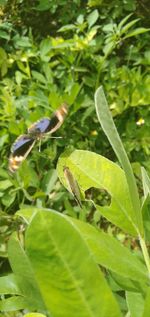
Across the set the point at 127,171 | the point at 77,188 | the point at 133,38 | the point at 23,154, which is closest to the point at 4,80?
the point at 133,38

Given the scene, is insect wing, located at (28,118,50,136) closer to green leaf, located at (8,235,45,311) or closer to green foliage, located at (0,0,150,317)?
green leaf, located at (8,235,45,311)

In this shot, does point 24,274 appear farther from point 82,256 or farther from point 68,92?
point 68,92

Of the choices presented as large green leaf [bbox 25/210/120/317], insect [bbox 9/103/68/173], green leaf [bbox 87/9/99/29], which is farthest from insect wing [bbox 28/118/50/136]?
green leaf [bbox 87/9/99/29]

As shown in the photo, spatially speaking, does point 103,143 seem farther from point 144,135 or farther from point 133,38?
point 133,38

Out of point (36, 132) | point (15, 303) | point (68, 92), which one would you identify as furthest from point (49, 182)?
point (15, 303)

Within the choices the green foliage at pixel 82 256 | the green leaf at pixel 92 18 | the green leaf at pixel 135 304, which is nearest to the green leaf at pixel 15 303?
the green foliage at pixel 82 256

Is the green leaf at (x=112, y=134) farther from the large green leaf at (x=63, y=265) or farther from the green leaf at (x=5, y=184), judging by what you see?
the green leaf at (x=5, y=184)

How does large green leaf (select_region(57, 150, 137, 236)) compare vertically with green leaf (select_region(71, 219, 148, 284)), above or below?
above
